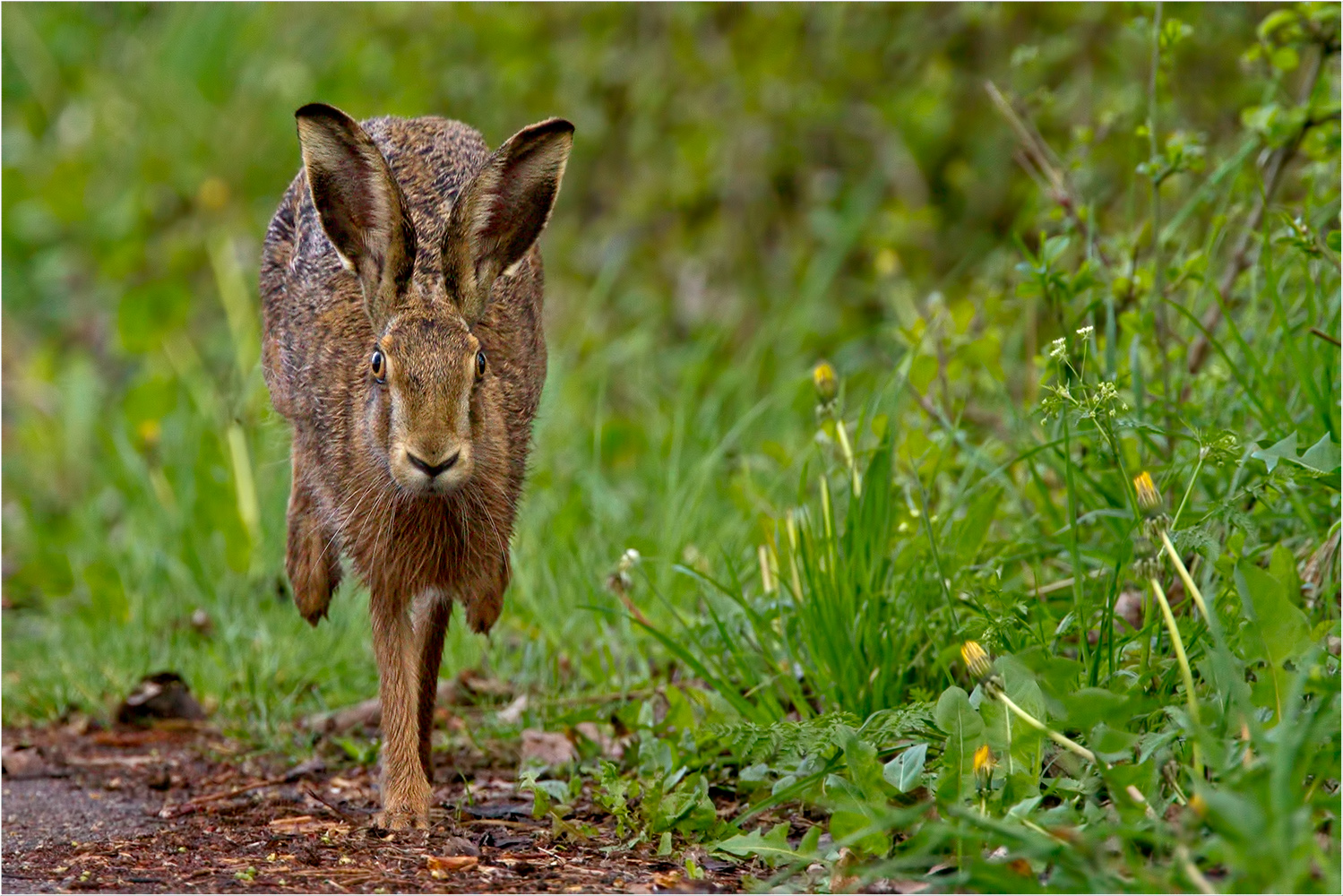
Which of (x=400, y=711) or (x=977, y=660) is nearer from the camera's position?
(x=977, y=660)

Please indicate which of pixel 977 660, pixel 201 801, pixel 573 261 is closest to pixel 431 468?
pixel 977 660

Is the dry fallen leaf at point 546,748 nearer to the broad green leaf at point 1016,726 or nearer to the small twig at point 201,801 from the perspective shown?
the small twig at point 201,801

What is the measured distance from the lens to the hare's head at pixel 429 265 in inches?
137

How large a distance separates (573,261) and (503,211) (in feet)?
16.1

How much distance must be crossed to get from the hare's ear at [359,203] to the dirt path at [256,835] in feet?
3.86

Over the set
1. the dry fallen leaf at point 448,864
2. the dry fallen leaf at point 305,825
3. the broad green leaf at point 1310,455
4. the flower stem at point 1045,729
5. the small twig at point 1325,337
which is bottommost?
the dry fallen leaf at point 305,825

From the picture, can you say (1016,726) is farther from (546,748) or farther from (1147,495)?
(546,748)

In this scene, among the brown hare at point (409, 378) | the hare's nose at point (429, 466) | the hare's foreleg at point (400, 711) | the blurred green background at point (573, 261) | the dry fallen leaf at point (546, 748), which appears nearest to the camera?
the hare's nose at point (429, 466)

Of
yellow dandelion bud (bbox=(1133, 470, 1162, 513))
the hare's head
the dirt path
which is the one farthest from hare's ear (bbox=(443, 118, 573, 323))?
yellow dandelion bud (bbox=(1133, 470, 1162, 513))

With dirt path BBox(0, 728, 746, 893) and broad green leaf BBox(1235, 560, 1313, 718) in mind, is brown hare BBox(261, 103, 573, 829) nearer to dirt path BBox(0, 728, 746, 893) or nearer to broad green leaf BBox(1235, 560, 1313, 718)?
dirt path BBox(0, 728, 746, 893)

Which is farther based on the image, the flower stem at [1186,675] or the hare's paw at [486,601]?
the hare's paw at [486,601]

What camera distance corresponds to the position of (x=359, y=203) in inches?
148

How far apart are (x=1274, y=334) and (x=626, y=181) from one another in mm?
4708

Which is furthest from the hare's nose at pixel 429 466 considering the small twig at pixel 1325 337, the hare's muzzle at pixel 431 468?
the small twig at pixel 1325 337
